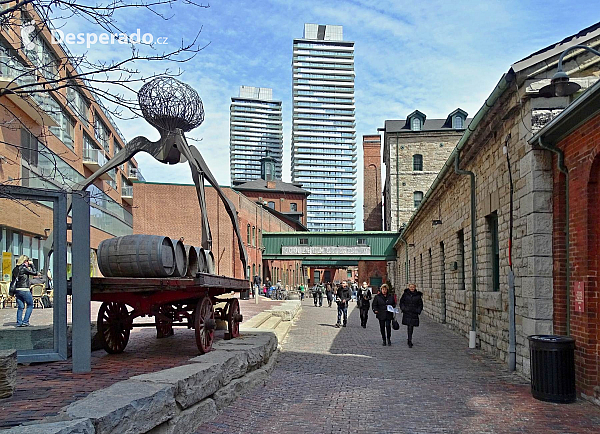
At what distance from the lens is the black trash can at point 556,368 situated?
7.11 metres

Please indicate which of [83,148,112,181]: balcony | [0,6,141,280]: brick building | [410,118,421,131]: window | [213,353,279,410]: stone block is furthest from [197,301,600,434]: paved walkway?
[410,118,421,131]: window

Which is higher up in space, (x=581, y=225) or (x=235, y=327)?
(x=581, y=225)

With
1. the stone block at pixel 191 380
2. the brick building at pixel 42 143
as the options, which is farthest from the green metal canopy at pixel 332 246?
the stone block at pixel 191 380

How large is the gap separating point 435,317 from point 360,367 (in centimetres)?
1096

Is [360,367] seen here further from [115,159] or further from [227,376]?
[115,159]

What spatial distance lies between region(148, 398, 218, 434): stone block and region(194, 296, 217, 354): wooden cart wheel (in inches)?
60.6

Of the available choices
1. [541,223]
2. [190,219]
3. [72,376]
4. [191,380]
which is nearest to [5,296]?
[72,376]

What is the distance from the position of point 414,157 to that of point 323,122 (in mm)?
127111

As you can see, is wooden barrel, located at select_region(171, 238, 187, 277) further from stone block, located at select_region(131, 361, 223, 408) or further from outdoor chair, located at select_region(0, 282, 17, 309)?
outdoor chair, located at select_region(0, 282, 17, 309)

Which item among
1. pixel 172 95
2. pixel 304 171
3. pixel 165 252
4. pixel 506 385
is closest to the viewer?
pixel 165 252

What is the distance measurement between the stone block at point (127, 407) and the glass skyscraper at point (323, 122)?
171 m

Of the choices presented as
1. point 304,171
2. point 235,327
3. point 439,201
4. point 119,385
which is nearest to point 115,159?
point 235,327

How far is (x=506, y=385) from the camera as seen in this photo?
8.31 m

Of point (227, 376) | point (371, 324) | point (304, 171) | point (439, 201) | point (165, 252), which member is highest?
point (304, 171)
